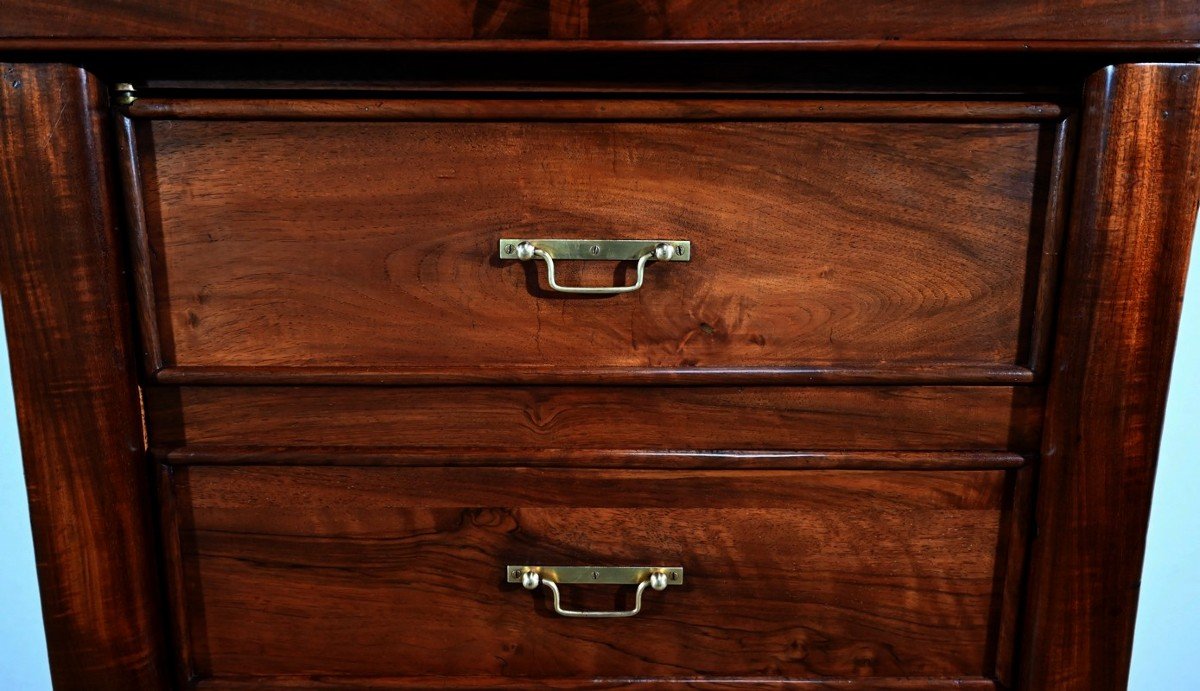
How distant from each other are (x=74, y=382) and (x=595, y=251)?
367mm

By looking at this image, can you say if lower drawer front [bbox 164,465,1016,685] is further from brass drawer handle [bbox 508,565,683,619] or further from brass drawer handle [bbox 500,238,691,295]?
brass drawer handle [bbox 500,238,691,295]

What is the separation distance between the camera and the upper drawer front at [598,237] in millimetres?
541

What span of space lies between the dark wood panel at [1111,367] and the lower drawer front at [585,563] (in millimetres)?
39

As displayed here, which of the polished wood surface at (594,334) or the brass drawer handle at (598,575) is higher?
the polished wood surface at (594,334)

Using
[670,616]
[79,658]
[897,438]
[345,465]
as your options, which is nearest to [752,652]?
[670,616]

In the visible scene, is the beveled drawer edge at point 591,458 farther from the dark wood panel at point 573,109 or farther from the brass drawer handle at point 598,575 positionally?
the dark wood panel at point 573,109

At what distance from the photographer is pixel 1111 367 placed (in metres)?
0.54

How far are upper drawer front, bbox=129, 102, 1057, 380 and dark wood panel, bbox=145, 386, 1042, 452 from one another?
0.07 ft

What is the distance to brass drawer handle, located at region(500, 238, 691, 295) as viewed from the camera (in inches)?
21.5

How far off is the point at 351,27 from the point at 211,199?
0.16m

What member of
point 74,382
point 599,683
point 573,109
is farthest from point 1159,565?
point 74,382

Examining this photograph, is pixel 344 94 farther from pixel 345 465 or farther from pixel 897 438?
pixel 897 438

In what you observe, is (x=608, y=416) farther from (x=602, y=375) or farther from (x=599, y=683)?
(x=599, y=683)

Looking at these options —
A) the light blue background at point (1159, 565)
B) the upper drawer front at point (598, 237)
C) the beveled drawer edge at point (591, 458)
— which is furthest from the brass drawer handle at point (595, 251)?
the light blue background at point (1159, 565)
